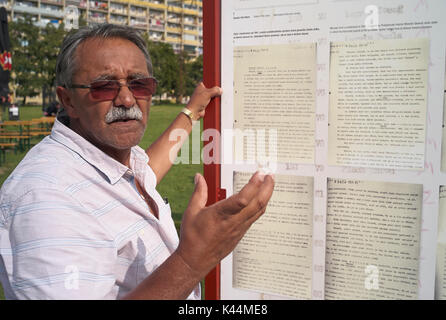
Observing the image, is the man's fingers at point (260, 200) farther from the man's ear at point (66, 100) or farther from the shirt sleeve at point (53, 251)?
the man's ear at point (66, 100)

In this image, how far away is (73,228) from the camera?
140 cm

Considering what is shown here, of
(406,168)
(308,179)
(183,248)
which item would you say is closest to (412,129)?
(406,168)

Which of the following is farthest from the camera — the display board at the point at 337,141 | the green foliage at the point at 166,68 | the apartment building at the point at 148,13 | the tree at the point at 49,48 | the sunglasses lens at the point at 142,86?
the apartment building at the point at 148,13

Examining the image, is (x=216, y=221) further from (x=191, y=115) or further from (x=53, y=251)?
(x=191, y=115)

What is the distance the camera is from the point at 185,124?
248cm

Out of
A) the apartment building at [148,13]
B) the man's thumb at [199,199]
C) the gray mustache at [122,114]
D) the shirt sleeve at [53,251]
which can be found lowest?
the shirt sleeve at [53,251]

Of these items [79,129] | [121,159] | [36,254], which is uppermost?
[79,129]

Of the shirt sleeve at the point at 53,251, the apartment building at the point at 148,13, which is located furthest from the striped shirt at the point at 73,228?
the apartment building at the point at 148,13

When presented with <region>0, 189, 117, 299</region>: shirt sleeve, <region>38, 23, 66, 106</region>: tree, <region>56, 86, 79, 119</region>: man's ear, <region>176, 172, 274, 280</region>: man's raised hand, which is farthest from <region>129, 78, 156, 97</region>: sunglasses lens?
<region>38, 23, 66, 106</region>: tree

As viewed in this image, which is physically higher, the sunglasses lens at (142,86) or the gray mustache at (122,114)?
the sunglasses lens at (142,86)

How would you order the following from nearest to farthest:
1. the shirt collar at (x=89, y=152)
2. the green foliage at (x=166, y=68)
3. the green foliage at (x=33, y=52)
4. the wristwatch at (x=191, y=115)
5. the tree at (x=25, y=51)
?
1. the shirt collar at (x=89, y=152)
2. the wristwatch at (x=191, y=115)
3. the green foliage at (x=33, y=52)
4. the tree at (x=25, y=51)
5. the green foliage at (x=166, y=68)

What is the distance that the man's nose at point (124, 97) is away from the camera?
6.10 ft

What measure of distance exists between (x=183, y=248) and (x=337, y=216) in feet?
2.59
